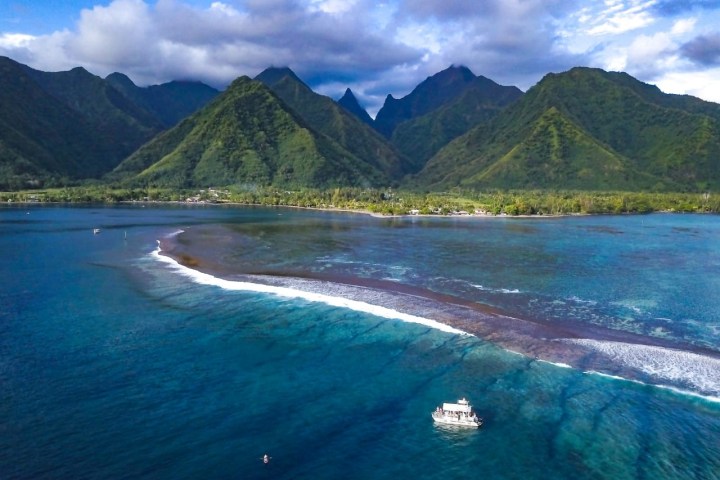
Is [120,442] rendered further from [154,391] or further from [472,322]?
[472,322]

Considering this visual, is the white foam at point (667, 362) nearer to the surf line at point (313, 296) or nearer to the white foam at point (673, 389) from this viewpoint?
the white foam at point (673, 389)

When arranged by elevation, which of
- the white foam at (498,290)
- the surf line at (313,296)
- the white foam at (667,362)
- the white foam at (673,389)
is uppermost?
the surf line at (313,296)

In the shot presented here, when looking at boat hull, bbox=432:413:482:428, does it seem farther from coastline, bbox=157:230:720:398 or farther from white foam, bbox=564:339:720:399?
white foam, bbox=564:339:720:399

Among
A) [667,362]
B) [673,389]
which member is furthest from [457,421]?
[667,362]

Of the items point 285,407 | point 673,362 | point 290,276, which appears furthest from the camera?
point 290,276

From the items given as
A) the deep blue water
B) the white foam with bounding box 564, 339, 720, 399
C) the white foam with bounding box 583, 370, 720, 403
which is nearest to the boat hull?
the deep blue water

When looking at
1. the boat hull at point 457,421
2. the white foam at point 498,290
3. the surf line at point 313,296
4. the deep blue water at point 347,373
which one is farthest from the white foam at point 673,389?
the white foam at point 498,290

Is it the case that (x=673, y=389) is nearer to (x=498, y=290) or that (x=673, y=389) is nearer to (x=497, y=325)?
(x=497, y=325)

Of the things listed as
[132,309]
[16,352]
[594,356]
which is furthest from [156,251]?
[594,356]
